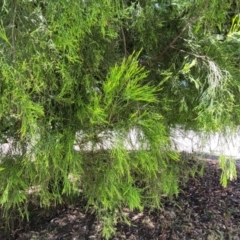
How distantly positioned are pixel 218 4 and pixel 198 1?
12 centimetres

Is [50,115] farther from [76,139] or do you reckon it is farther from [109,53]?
[109,53]

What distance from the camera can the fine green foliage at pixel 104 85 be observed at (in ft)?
6.33

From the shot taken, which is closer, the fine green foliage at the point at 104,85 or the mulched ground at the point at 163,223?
the fine green foliage at the point at 104,85

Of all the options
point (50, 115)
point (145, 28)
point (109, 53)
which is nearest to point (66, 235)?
point (50, 115)

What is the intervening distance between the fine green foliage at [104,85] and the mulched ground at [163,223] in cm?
66

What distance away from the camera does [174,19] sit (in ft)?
8.11

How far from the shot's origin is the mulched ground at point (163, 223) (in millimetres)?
3150

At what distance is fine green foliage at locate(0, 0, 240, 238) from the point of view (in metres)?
1.93

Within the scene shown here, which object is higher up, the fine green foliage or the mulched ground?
the fine green foliage

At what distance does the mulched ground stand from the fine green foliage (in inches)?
26.1

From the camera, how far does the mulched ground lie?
315cm

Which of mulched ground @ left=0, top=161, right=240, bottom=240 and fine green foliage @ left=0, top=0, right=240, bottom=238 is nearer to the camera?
fine green foliage @ left=0, top=0, right=240, bottom=238

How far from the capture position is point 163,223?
332 cm

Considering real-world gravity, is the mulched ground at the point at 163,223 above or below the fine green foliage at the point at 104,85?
below
